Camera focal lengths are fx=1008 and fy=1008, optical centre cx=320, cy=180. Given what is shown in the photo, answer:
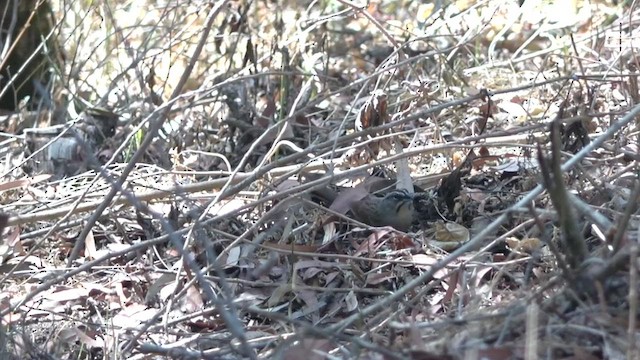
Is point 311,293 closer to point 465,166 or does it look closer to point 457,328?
point 465,166

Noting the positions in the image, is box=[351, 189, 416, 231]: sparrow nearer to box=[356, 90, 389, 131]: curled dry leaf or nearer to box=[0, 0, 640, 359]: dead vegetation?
box=[0, 0, 640, 359]: dead vegetation

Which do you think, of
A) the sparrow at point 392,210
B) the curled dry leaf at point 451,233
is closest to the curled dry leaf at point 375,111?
the sparrow at point 392,210

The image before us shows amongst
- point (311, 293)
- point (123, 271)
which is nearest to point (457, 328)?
point (311, 293)

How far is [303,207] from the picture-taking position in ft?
13.6

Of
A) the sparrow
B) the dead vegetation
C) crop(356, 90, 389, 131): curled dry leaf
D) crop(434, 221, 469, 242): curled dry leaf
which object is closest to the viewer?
the dead vegetation

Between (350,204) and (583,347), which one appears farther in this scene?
(350,204)

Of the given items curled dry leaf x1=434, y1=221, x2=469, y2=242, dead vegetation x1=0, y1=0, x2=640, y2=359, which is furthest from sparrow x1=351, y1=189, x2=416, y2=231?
curled dry leaf x1=434, y1=221, x2=469, y2=242

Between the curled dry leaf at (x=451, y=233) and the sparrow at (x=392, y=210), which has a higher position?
the sparrow at (x=392, y=210)

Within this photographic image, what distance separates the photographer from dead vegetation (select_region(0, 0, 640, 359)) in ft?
7.57

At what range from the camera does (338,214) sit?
3820 millimetres

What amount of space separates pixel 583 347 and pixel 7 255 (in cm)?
277

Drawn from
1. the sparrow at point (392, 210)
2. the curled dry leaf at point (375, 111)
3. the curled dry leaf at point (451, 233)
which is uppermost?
the curled dry leaf at point (375, 111)

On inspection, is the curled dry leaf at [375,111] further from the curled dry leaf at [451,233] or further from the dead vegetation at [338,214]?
the curled dry leaf at [451,233]

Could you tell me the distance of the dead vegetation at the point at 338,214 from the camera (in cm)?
231
